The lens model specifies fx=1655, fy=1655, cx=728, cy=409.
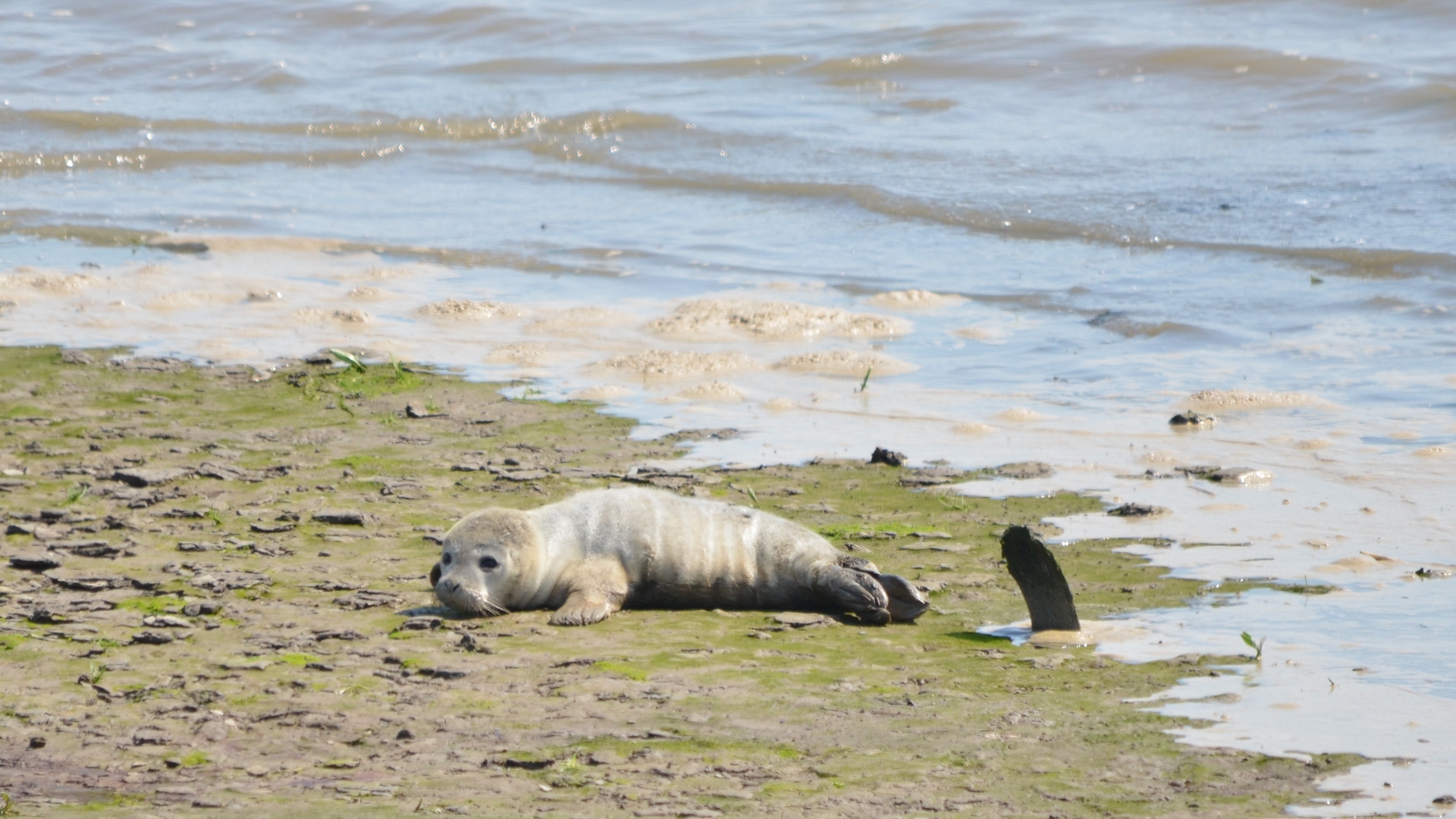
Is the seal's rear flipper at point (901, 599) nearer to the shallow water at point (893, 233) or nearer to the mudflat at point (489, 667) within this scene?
the mudflat at point (489, 667)

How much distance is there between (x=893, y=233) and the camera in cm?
1492

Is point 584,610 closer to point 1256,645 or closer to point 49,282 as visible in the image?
point 1256,645

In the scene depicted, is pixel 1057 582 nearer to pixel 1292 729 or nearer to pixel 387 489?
pixel 1292 729

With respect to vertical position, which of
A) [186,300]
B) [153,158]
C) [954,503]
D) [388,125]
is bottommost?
[954,503]

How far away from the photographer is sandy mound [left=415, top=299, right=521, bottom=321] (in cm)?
1145

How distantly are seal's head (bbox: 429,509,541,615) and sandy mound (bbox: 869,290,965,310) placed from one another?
6552 millimetres

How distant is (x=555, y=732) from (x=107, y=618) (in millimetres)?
1785

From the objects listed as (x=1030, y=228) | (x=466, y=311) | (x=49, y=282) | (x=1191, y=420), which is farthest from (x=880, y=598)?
(x=1030, y=228)

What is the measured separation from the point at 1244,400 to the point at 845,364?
2.37 m

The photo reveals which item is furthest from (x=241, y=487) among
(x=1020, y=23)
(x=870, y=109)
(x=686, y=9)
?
(x=686, y=9)

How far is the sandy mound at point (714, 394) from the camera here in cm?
923

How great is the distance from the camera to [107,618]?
5258 mm

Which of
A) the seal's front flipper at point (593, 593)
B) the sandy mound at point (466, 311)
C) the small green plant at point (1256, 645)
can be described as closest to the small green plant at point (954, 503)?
the seal's front flipper at point (593, 593)

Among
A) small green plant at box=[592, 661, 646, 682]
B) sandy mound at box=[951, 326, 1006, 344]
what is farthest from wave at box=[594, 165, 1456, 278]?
small green plant at box=[592, 661, 646, 682]
